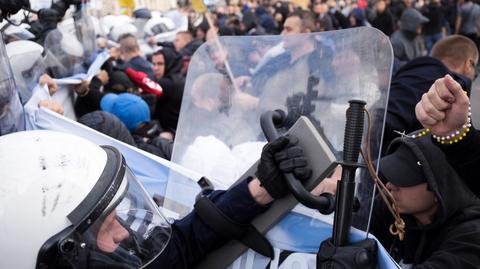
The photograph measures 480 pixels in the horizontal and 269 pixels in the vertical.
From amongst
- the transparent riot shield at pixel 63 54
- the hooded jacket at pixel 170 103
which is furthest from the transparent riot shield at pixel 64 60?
the hooded jacket at pixel 170 103

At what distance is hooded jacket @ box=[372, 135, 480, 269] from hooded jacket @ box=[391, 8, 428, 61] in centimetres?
504

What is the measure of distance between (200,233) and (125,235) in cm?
24

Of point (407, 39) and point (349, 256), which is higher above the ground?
point (349, 256)

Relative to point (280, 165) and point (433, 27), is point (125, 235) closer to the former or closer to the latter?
point (280, 165)

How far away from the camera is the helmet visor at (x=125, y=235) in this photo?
144cm

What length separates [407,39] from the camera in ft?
22.3

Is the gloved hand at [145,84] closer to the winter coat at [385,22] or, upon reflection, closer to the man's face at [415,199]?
the man's face at [415,199]

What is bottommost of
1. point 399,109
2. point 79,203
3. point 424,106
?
point 399,109

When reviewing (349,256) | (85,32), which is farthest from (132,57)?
(349,256)

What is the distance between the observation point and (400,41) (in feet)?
22.1

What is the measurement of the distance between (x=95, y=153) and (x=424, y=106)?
101 centimetres

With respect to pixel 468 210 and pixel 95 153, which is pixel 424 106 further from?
pixel 95 153

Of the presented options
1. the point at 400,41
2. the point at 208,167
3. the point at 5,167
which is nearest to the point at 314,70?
the point at 208,167

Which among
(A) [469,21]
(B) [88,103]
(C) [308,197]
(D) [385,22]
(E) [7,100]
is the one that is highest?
(C) [308,197]
